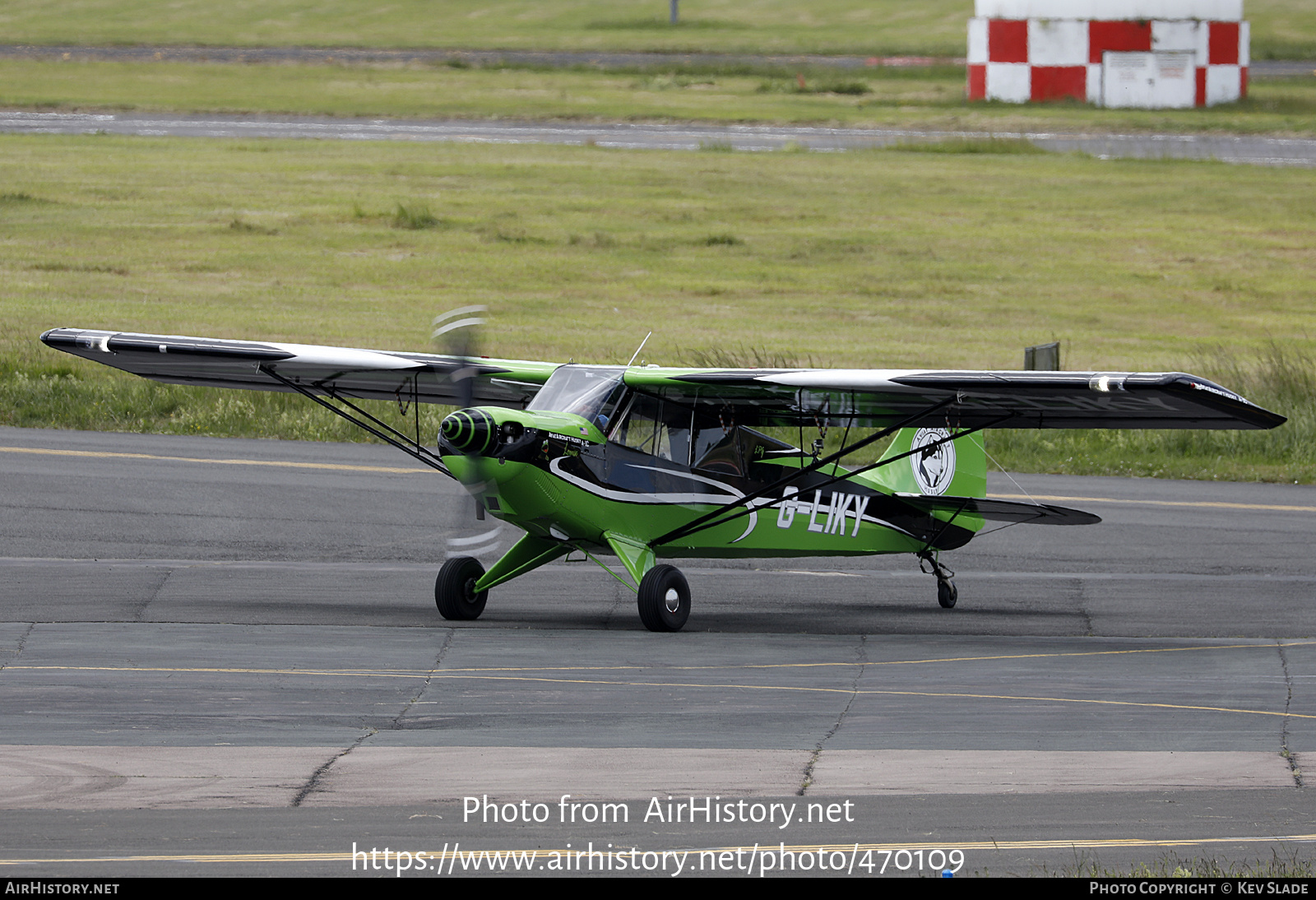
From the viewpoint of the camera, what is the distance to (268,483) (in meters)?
20.3

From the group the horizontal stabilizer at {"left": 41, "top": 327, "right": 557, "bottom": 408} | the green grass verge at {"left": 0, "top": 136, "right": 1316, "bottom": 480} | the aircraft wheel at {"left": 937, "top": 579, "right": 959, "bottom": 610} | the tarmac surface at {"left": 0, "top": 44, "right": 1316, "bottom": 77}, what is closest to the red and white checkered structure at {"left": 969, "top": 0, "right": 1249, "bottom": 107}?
the tarmac surface at {"left": 0, "top": 44, "right": 1316, "bottom": 77}

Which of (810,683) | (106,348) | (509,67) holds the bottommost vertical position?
(810,683)

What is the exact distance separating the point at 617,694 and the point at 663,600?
7.25ft

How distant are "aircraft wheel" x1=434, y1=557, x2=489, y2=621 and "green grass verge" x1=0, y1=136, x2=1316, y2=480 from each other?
363 inches

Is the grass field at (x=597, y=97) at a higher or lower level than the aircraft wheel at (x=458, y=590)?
higher

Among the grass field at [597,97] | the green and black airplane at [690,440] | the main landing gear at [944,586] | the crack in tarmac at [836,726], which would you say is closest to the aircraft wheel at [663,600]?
the green and black airplane at [690,440]

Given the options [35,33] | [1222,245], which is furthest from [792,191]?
[35,33]

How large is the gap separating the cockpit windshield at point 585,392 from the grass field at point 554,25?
2661 inches

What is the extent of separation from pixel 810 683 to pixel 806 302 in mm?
22814

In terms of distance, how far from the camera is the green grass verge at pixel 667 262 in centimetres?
2605

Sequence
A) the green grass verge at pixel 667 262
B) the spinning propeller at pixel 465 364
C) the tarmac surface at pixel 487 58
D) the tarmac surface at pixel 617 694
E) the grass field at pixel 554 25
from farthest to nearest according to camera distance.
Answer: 1. the grass field at pixel 554 25
2. the tarmac surface at pixel 487 58
3. the green grass verge at pixel 667 262
4. the spinning propeller at pixel 465 364
5. the tarmac surface at pixel 617 694

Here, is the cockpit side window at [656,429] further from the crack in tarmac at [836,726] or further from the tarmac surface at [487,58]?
the tarmac surface at [487,58]

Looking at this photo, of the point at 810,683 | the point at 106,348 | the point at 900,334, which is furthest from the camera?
the point at 900,334

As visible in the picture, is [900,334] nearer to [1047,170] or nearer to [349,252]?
[349,252]
